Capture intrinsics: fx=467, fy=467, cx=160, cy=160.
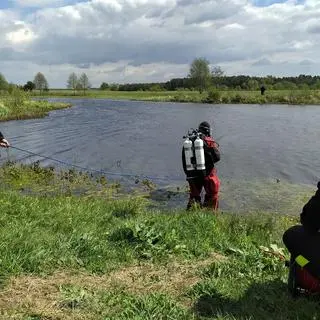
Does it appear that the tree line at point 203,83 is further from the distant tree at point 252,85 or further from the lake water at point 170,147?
the lake water at point 170,147

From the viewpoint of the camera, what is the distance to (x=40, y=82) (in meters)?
152

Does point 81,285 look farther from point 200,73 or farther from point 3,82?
point 200,73

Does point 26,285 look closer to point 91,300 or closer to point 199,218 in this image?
point 91,300

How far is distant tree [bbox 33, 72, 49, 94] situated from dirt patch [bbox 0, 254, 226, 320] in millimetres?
152651

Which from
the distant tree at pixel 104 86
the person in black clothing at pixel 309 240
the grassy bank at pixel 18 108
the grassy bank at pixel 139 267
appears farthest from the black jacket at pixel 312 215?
the distant tree at pixel 104 86

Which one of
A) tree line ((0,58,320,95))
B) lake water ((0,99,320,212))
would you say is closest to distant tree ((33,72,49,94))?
tree line ((0,58,320,95))

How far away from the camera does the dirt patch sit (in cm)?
488

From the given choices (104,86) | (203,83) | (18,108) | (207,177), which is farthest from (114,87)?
(207,177)

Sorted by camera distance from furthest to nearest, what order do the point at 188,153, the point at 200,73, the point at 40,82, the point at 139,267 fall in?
the point at 40,82 → the point at 200,73 → the point at 188,153 → the point at 139,267

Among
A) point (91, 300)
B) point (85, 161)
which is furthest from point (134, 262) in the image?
point (85, 161)

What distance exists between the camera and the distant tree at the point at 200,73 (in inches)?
4552

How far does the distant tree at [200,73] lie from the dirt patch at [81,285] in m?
112

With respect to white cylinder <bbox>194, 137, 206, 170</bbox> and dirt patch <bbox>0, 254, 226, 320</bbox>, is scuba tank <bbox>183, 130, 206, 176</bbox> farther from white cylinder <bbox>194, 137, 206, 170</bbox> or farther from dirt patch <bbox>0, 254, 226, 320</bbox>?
dirt patch <bbox>0, 254, 226, 320</bbox>

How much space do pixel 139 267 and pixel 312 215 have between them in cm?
251
